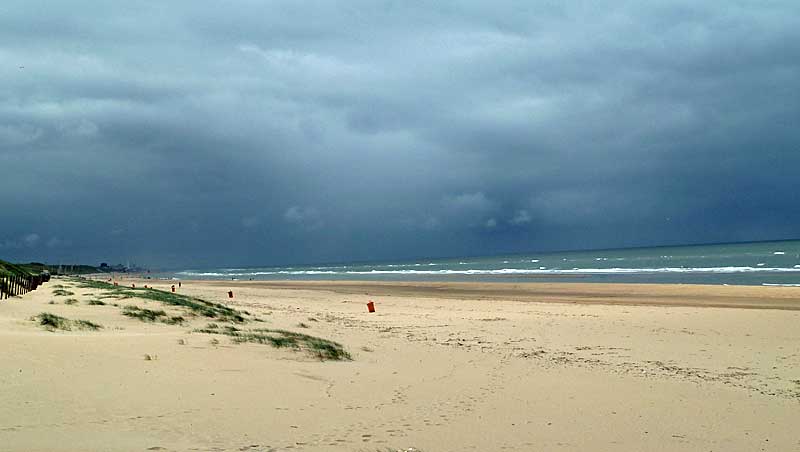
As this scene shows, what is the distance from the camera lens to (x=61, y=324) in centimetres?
1252

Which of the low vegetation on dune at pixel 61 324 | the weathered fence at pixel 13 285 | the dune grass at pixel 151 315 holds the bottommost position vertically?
the dune grass at pixel 151 315

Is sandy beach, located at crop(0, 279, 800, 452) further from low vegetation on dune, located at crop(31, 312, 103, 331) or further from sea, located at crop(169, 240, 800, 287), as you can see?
sea, located at crop(169, 240, 800, 287)

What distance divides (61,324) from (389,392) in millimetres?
8214

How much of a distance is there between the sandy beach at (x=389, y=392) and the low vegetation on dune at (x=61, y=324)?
0.26 metres

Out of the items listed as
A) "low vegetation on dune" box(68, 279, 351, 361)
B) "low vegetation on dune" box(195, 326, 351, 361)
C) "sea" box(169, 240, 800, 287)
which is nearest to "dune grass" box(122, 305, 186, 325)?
"low vegetation on dune" box(68, 279, 351, 361)

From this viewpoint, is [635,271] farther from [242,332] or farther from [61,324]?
[61,324]

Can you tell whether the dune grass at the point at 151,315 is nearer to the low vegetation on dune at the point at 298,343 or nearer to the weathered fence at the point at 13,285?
the low vegetation on dune at the point at 298,343

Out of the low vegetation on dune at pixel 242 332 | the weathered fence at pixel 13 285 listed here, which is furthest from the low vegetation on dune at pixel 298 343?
the weathered fence at pixel 13 285

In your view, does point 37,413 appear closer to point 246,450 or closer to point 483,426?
point 246,450

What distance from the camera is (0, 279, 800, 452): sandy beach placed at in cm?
603

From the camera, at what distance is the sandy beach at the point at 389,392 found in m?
6.03

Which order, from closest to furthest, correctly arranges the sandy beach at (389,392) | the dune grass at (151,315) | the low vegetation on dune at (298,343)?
the sandy beach at (389,392) → the low vegetation on dune at (298,343) → the dune grass at (151,315)

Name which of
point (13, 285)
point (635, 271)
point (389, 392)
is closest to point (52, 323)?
point (389, 392)

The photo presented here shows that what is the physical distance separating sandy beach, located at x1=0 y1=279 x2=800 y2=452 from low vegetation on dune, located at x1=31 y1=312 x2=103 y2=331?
0.26 m
